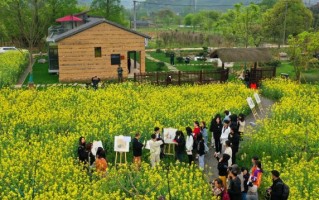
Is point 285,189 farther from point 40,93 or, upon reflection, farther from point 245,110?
point 40,93

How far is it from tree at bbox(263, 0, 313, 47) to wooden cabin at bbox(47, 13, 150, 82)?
37684mm

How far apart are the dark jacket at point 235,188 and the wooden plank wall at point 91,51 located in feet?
85.1

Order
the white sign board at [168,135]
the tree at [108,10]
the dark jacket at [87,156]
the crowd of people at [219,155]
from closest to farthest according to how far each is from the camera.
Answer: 1. the crowd of people at [219,155]
2. the dark jacket at [87,156]
3. the white sign board at [168,135]
4. the tree at [108,10]

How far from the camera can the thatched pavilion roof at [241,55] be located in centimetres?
3200

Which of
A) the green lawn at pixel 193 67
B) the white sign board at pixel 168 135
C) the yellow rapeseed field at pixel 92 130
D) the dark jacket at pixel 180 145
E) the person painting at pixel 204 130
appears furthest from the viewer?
the green lawn at pixel 193 67

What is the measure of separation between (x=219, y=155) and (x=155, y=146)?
3082 mm

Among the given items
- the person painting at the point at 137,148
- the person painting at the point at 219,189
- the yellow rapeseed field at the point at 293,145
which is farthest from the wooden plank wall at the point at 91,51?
the person painting at the point at 219,189

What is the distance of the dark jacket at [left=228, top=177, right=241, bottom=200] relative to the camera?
476 inches

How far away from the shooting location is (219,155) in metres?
17.7

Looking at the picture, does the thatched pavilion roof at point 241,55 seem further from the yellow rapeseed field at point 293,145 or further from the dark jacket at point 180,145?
the dark jacket at point 180,145

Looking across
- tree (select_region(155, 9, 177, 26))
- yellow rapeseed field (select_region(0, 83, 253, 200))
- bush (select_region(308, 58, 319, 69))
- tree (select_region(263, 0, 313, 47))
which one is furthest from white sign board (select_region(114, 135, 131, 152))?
tree (select_region(155, 9, 177, 26))

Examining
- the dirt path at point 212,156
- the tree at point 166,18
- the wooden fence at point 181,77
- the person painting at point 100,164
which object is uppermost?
the tree at point 166,18

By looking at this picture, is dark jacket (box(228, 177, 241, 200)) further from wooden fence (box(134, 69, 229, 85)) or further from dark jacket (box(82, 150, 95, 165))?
wooden fence (box(134, 69, 229, 85))

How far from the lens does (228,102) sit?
2416 cm
